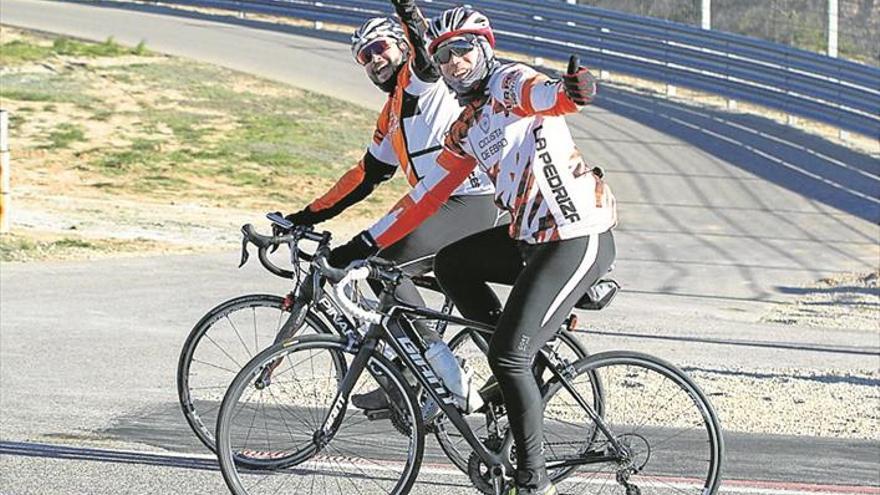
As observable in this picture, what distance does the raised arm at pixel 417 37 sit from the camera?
7.02 metres

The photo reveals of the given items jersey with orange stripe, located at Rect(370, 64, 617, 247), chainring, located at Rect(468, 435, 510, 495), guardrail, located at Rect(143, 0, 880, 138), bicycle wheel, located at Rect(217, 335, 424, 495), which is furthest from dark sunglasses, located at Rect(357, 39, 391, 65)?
guardrail, located at Rect(143, 0, 880, 138)

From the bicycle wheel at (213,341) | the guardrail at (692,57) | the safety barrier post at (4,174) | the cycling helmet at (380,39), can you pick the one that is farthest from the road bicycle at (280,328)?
the guardrail at (692,57)

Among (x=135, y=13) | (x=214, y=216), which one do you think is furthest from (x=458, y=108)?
(x=135, y=13)

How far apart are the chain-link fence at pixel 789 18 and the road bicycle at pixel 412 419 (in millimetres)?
17238

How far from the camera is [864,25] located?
23.2 meters

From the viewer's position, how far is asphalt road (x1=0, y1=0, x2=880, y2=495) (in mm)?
7719

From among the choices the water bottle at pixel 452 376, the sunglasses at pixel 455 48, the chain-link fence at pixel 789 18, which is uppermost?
the sunglasses at pixel 455 48

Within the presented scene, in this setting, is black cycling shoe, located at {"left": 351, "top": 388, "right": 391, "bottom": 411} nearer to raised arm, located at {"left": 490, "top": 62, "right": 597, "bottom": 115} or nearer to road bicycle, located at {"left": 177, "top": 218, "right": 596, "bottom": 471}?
road bicycle, located at {"left": 177, "top": 218, "right": 596, "bottom": 471}

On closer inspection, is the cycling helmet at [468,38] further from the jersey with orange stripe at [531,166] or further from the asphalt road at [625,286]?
the asphalt road at [625,286]

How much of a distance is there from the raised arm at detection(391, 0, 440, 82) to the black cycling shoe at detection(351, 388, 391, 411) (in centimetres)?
131

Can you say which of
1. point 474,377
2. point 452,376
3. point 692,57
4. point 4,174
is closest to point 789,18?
point 692,57

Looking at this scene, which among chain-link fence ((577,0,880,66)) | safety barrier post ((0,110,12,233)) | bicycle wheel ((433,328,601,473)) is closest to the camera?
bicycle wheel ((433,328,601,473))

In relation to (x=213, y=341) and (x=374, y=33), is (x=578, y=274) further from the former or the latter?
(x=213, y=341)

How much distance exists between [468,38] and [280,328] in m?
1.72
